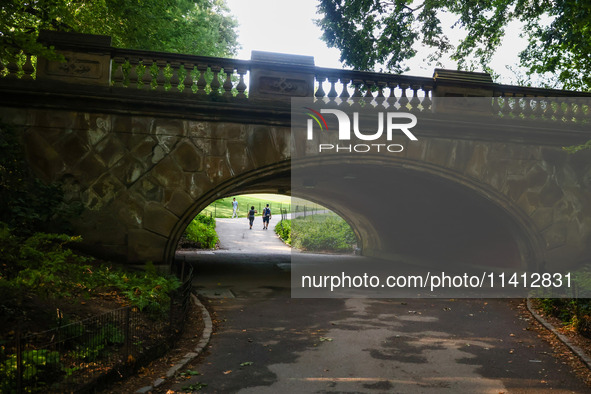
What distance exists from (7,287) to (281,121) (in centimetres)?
730

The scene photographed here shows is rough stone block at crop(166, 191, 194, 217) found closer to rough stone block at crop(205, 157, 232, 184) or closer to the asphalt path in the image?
rough stone block at crop(205, 157, 232, 184)

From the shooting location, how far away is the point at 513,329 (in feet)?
29.6

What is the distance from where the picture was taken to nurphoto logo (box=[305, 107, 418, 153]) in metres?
11.9

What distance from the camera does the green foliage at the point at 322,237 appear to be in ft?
93.1

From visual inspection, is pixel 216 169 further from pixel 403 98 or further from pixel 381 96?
pixel 403 98

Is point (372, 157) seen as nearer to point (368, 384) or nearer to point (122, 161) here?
point (122, 161)

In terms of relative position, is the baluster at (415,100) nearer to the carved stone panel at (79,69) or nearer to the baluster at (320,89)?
the baluster at (320,89)

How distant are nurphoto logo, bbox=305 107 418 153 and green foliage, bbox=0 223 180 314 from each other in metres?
5.37

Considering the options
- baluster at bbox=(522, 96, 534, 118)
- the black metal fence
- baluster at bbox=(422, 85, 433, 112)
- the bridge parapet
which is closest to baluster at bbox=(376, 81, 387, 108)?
the bridge parapet

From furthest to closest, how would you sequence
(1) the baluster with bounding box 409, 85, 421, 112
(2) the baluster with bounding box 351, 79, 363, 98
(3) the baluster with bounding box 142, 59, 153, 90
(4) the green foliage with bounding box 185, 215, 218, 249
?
(4) the green foliage with bounding box 185, 215, 218, 249, (1) the baluster with bounding box 409, 85, 421, 112, (2) the baluster with bounding box 351, 79, 363, 98, (3) the baluster with bounding box 142, 59, 153, 90

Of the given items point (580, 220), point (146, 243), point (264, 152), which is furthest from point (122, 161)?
point (580, 220)

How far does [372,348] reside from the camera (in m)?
7.60

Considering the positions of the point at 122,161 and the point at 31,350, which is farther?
the point at 122,161

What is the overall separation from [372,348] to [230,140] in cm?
597
